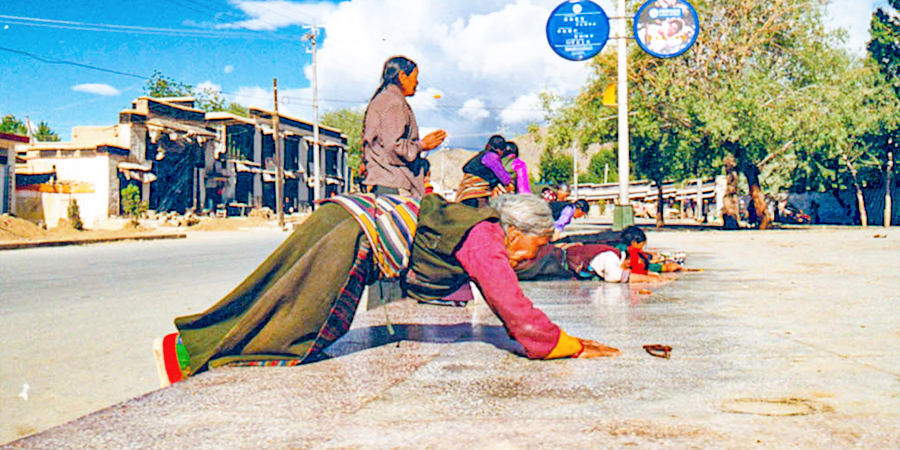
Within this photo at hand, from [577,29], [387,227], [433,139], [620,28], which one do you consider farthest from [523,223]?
[620,28]

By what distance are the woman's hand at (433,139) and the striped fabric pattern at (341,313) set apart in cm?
109

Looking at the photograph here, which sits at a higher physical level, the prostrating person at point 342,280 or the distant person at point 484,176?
the distant person at point 484,176

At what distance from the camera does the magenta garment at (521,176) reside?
8328 mm

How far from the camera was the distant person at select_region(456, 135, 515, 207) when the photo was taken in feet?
19.8

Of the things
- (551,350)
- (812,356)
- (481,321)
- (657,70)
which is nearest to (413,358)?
(551,350)

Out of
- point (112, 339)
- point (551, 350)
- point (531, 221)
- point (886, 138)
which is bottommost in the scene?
point (112, 339)

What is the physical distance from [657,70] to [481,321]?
1952 cm

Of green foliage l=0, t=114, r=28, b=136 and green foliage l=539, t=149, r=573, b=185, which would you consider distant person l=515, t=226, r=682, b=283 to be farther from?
green foliage l=539, t=149, r=573, b=185

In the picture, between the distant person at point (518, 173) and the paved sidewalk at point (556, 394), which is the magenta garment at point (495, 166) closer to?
the distant person at point (518, 173)

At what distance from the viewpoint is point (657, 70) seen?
2227 cm

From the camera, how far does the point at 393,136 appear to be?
3.89 m

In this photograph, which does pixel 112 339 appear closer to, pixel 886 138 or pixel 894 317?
pixel 894 317

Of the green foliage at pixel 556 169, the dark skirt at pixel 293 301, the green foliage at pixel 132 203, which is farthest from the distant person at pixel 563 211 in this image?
the green foliage at pixel 556 169

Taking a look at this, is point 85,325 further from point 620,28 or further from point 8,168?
point 8,168
